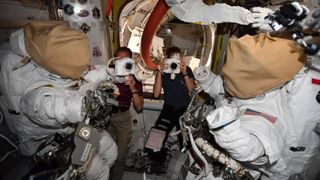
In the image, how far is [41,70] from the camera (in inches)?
76.2

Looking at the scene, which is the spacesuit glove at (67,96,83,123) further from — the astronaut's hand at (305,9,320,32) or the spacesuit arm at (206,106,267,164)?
the astronaut's hand at (305,9,320,32)

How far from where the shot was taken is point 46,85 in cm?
189

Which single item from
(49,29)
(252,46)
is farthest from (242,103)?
(49,29)

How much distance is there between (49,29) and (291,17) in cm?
160

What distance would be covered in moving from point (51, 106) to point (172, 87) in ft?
4.85

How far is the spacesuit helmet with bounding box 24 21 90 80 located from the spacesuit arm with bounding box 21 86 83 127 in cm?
20

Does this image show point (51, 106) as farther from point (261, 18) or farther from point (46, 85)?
point (261, 18)

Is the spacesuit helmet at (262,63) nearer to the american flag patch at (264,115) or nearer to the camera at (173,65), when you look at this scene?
the american flag patch at (264,115)

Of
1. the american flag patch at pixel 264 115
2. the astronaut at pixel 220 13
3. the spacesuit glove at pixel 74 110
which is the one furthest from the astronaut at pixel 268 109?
the spacesuit glove at pixel 74 110

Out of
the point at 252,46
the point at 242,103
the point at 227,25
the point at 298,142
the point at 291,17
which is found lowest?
the point at 298,142

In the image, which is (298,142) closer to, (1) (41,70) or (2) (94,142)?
(2) (94,142)

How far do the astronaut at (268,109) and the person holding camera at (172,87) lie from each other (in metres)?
0.99

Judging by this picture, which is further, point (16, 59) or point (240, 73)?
point (16, 59)

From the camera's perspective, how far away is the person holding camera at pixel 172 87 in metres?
2.66
